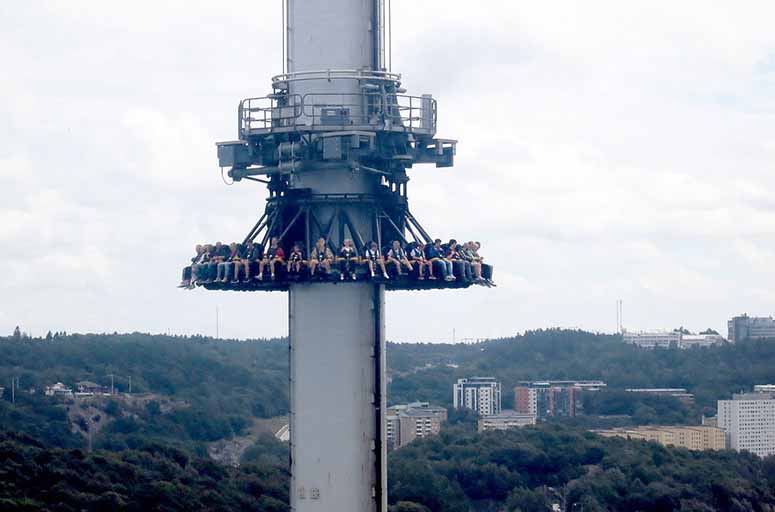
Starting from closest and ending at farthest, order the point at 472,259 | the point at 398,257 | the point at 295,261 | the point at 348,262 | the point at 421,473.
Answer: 1. the point at 348,262
2. the point at 295,261
3. the point at 398,257
4. the point at 472,259
5. the point at 421,473

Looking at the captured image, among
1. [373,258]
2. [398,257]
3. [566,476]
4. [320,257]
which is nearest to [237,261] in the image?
[320,257]

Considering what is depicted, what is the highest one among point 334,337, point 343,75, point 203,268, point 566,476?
point 343,75

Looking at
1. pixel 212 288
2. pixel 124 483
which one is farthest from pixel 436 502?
pixel 212 288

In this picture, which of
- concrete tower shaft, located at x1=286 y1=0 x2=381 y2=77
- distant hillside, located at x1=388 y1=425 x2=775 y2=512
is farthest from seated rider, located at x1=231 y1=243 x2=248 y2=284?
distant hillside, located at x1=388 y1=425 x2=775 y2=512

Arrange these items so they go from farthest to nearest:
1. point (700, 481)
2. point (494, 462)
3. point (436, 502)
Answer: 1. point (494, 462)
2. point (700, 481)
3. point (436, 502)

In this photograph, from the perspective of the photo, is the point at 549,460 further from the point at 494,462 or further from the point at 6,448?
the point at 6,448

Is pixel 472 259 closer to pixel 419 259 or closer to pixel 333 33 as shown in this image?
pixel 419 259
